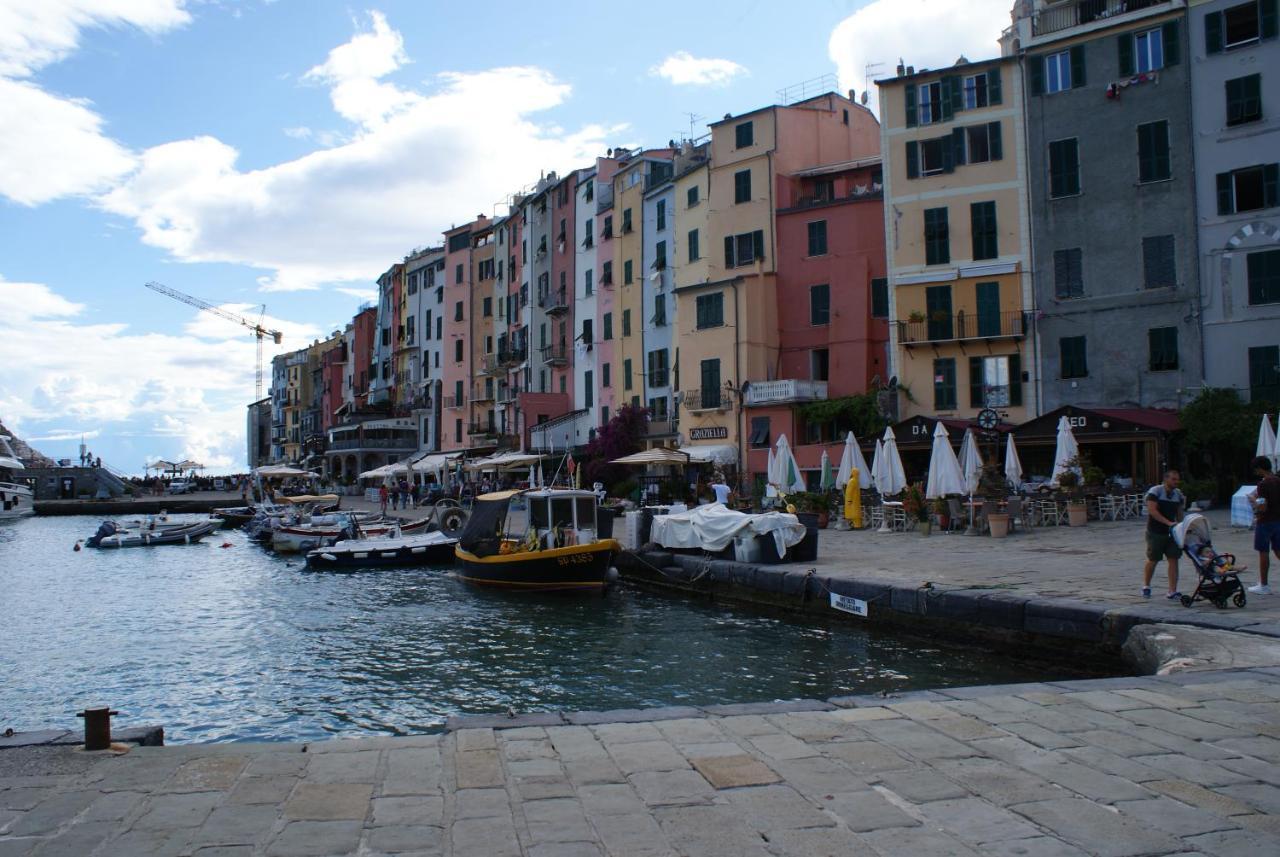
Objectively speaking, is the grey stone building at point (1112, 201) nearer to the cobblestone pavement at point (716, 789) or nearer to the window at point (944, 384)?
the window at point (944, 384)

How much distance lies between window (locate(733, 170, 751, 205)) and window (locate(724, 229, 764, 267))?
166cm

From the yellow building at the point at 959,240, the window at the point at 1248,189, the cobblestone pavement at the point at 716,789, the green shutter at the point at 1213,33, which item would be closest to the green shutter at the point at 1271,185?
the window at the point at 1248,189

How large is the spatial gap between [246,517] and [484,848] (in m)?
57.4

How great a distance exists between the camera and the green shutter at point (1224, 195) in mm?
32281

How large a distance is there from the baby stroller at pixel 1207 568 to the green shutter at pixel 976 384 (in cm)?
2502

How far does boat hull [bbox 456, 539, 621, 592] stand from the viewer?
24438 millimetres

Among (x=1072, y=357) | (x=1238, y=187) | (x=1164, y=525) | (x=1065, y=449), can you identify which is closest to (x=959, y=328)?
(x=1072, y=357)

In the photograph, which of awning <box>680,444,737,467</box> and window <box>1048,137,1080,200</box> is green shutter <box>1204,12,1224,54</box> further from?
awning <box>680,444,737,467</box>

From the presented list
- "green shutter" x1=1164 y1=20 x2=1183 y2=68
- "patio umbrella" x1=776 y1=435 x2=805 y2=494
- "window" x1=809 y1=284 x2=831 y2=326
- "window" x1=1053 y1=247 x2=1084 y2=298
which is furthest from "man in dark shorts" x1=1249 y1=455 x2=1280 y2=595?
"window" x1=809 y1=284 x2=831 y2=326

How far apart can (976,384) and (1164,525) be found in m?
25.2

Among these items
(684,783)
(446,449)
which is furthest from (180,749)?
(446,449)

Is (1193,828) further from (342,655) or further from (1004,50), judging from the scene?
(1004,50)

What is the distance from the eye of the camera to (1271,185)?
31.4 meters

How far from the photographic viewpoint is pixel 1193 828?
17.6 ft
